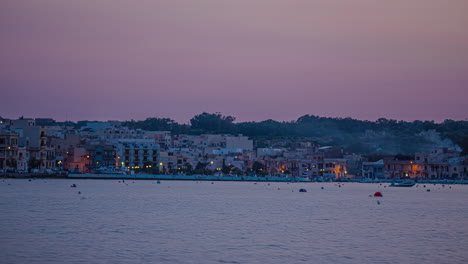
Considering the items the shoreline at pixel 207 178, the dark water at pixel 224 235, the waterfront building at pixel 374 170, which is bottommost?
the dark water at pixel 224 235

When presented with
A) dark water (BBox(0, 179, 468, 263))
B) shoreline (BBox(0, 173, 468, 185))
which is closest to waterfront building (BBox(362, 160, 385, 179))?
shoreline (BBox(0, 173, 468, 185))

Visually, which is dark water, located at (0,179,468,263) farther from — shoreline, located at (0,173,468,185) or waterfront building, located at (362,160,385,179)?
waterfront building, located at (362,160,385,179)

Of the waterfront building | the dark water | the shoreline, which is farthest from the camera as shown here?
the waterfront building

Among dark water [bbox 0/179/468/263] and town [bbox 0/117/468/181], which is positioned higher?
town [bbox 0/117/468/181]

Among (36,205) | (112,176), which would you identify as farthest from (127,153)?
(36,205)

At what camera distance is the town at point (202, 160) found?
12962 cm

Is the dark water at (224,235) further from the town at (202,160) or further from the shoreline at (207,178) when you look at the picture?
the town at (202,160)

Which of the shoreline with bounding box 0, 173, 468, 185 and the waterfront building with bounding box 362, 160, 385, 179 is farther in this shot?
the waterfront building with bounding box 362, 160, 385, 179

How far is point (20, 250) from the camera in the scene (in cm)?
2822

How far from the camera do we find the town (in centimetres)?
12962

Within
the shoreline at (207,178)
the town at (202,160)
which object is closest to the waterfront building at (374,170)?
the town at (202,160)

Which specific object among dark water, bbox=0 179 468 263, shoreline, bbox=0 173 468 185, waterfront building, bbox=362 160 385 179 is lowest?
dark water, bbox=0 179 468 263

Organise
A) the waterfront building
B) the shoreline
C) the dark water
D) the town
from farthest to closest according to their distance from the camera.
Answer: the waterfront building → the town → the shoreline → the dark water

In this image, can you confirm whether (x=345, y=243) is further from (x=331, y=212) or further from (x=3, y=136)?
(x=3, y=136)
